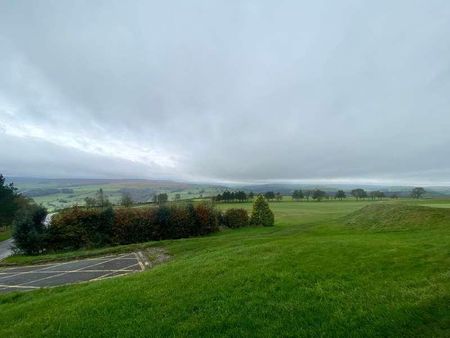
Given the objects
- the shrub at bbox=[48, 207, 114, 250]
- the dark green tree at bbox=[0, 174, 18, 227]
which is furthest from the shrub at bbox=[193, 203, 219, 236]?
the dark green tree at bbox=[0, 174, 18, 227]

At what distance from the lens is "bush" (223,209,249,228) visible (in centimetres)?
3894

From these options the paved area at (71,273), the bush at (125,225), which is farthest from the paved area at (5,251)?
the paved area at (71,273)

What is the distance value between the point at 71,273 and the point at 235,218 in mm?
25465

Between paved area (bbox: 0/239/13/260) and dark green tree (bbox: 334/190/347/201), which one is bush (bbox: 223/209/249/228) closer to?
paved area (bbox: 0/239/13/260)

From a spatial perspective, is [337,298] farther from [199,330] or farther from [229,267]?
[229,267]

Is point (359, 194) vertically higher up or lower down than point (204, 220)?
higher up

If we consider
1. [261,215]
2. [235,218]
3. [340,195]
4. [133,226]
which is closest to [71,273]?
[133,226]

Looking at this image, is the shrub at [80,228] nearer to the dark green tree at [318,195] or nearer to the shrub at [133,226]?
the shrub at [133,226]

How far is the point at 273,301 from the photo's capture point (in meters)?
6.34

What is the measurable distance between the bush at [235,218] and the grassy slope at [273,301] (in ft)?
96.3

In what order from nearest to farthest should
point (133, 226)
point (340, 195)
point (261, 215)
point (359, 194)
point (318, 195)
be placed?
point (133, 226) < point (261, 215) < point (318, 195) < point (359, 194) < point (340, 195)

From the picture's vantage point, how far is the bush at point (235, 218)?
3894 cm

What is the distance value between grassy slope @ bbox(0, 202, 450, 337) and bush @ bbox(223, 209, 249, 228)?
2934 centimetres

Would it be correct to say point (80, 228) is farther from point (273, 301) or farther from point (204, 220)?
point (273, 301)
